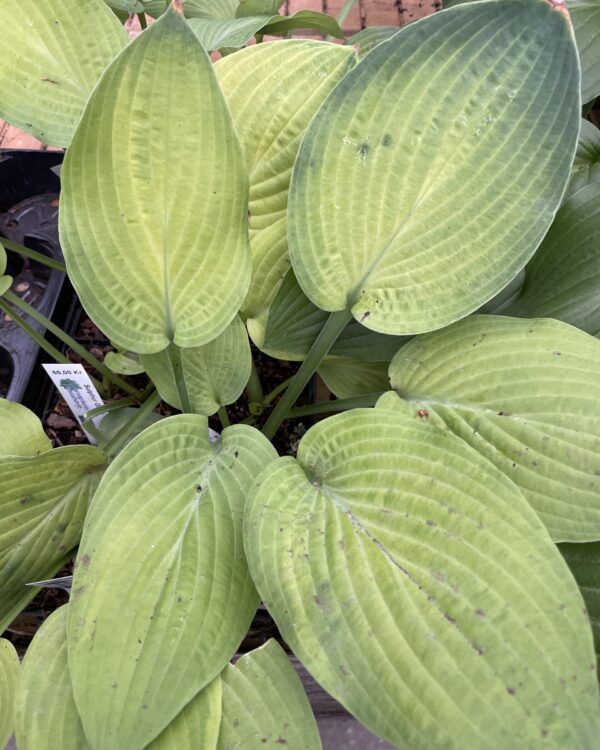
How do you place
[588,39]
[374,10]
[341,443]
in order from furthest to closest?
[374,10] → [588,39] → [341,443]

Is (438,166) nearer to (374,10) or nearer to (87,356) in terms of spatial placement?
(87,356)

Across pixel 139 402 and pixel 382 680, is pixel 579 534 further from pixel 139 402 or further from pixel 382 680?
pixel 139 402

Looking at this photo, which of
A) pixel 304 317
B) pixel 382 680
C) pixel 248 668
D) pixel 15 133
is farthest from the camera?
pixel 15 133

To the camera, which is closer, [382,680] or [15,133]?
[382,680]

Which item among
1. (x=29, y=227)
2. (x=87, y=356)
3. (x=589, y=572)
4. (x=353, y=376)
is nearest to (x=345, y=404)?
(x=353, y=376)

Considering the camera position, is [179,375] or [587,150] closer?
[179,375]

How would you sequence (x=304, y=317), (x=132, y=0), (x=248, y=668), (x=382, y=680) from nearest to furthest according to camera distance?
(x=382, y=680), (x=248, y=668), (x=304, y=317), (x=132, y=0)

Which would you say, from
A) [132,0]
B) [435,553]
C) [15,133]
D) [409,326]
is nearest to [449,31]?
[409,326]
